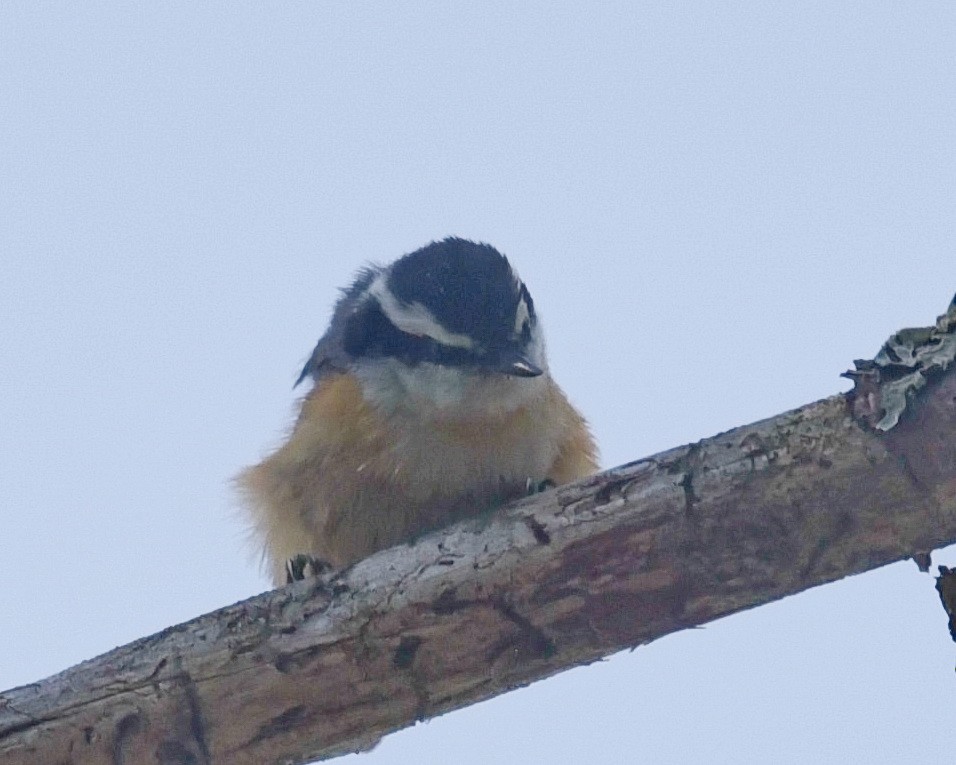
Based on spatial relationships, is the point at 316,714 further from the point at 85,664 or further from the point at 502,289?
the point at 502,289

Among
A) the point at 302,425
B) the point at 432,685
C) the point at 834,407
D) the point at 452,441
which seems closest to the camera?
the point at 834,407

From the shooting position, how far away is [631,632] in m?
3.59

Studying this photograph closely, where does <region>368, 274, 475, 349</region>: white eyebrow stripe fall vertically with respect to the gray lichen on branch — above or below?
above

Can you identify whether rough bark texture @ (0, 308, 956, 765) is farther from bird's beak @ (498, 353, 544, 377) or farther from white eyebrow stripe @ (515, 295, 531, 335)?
white eyebrow stripe @ (515, 295, 531, 335)

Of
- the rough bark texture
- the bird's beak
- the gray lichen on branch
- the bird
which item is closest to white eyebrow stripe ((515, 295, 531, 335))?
the bird

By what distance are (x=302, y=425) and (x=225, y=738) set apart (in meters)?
1.39

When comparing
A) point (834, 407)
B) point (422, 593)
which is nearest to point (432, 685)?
point (422, 593)

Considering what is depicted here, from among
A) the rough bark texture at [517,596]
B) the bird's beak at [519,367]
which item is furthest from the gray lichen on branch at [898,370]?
the bird's beak at [519,367]

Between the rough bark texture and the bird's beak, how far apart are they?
2.35 feet

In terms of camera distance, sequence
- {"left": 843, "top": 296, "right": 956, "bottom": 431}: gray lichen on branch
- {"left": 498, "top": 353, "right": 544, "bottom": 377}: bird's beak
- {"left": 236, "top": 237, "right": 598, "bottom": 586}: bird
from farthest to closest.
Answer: {"left": 236, "top": 237, "right": 598, "bottom": 586}: bird
{"left": 498, "top": 353, "right": 544, "bottom": 377}: bird's beak
{"left": 843, "top": 296, "right": 956, "bottom": 431}: gray lichen on branch

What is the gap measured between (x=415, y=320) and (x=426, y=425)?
1.26ft

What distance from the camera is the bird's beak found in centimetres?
443

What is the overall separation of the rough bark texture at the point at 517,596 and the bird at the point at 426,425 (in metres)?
0.67

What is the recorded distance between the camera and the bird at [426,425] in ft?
15.0
